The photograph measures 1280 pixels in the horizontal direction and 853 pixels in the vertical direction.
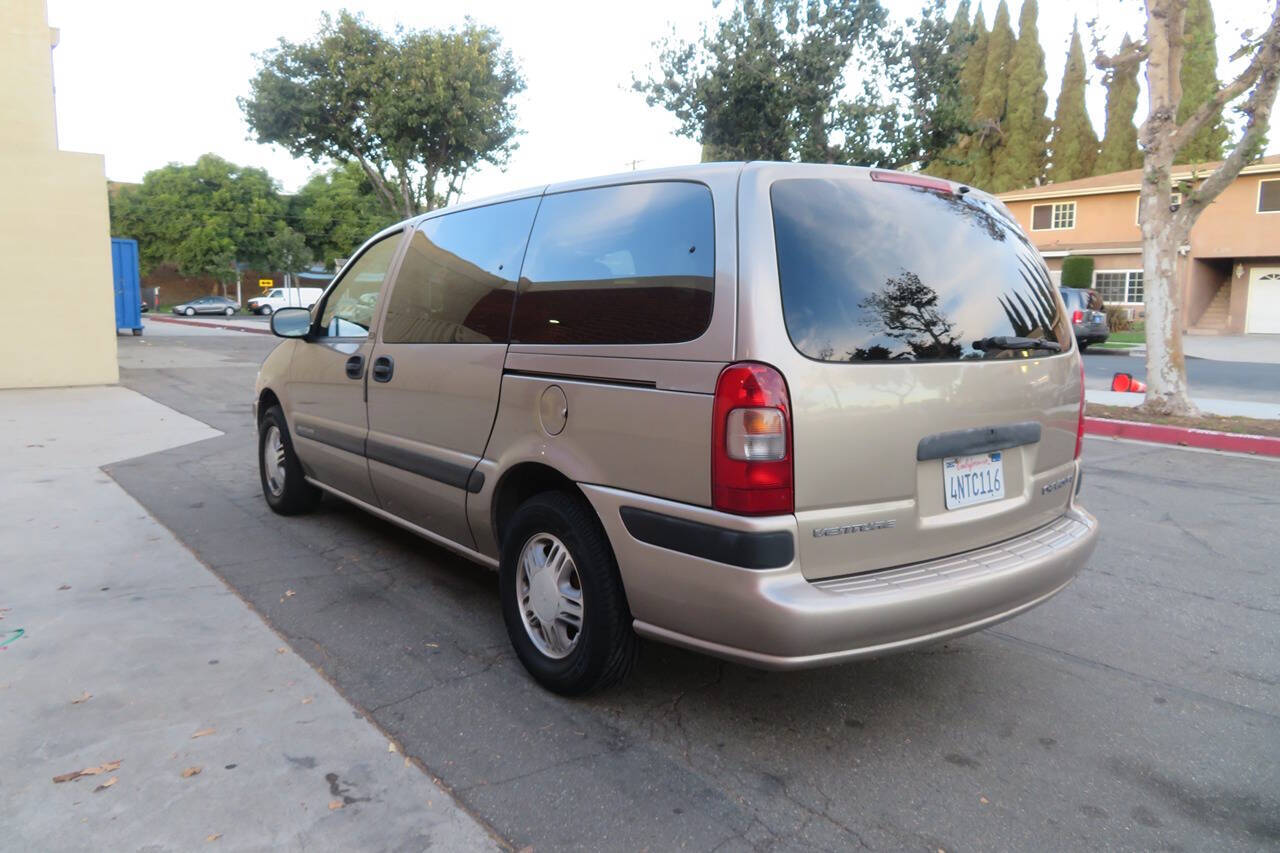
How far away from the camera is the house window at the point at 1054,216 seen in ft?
115

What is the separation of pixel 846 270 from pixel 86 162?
13.9m

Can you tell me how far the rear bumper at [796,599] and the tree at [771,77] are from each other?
65.8ft

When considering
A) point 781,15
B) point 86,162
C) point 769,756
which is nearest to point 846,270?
point 769,756

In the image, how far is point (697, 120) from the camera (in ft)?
74.3

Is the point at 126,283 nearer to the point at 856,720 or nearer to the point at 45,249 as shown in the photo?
the point at 45,249

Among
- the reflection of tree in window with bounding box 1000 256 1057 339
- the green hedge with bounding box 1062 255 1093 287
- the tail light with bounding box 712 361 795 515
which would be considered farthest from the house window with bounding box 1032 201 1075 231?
the tail light with bounding box 712 361 795 515

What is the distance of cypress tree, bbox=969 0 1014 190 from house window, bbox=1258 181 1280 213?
15.8m

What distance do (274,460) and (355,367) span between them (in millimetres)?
1618

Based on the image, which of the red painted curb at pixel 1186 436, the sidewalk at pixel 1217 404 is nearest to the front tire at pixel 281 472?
the red painted curb at pixel 1186 436

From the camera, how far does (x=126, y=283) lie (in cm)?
2538

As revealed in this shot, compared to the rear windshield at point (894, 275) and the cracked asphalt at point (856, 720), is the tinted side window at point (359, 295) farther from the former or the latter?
the rear windshield at point (894, 275)

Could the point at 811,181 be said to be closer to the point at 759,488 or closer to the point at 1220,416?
the point at 759,488

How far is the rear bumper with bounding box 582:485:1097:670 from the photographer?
264 cm

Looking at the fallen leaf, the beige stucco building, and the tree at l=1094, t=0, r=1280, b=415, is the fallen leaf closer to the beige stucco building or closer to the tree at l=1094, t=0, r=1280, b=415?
the tree at l=1094, t=0, r=1280, b=415
